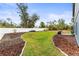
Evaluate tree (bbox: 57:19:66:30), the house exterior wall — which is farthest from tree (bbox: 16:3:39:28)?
the house exterior wall

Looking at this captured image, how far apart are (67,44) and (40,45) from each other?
0.24 meters

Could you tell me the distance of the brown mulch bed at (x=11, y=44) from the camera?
181 centimetres

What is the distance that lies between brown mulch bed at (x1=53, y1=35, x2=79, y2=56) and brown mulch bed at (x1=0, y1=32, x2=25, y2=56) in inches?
12.0

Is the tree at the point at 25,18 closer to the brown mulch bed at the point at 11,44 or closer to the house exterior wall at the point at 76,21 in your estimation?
the brown mulch bed at the point at 11,44

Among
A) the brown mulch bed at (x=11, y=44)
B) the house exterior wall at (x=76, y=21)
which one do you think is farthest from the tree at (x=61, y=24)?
the brown mulch bed at (x=11, y=44)

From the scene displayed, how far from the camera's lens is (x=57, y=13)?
1.82 meters

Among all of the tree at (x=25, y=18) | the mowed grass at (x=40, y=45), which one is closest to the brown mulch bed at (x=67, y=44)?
the mowed grass at (x=40, y=45)

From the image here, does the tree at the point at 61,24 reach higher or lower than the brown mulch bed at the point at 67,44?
higher

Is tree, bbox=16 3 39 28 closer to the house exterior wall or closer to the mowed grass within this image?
the mowed grass

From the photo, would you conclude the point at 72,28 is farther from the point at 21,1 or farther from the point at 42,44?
the point at 21,1

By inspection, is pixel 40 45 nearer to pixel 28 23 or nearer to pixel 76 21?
pixel 28 23

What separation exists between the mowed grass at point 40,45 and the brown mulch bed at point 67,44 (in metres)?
0.05

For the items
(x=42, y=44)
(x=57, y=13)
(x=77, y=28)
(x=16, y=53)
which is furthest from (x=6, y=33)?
(x=77, y=28)

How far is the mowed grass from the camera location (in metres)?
1.79
